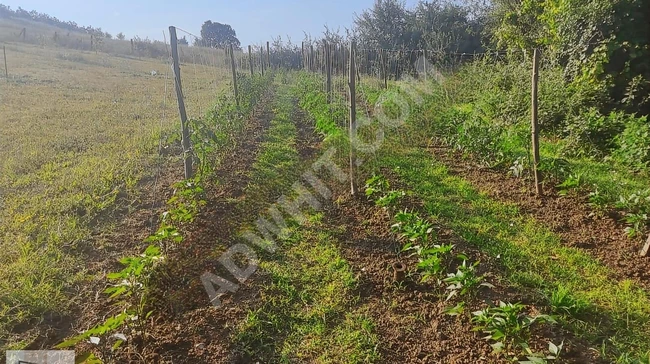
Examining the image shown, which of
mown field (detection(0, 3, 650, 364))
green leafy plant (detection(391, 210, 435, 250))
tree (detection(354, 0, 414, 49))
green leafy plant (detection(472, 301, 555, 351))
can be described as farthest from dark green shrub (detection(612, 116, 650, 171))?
tree (detection(354, 0, 414, 49))

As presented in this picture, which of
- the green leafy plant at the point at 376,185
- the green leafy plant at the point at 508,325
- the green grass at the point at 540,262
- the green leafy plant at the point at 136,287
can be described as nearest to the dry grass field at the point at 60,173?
the green leafy plant at the point at 136,287

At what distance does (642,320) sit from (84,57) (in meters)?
26.5

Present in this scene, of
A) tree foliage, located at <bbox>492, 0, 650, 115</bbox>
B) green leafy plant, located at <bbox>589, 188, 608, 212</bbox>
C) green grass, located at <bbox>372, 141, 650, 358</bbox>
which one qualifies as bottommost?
green grass, located at <bbox>372, 141, 650, 358</bbox>

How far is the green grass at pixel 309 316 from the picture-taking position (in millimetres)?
2439

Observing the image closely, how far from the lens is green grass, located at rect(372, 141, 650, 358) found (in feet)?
8.21

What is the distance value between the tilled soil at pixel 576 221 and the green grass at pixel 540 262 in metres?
0.12

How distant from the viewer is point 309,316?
9.04 ft

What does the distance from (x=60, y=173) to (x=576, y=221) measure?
613 centimetres

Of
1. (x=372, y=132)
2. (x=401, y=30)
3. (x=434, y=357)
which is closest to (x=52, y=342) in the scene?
(x=434, y=357)

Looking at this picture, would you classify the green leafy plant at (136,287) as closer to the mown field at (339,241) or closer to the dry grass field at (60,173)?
the mown field at (339,241)

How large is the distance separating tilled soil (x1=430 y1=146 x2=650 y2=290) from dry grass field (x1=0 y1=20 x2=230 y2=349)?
13.2ft

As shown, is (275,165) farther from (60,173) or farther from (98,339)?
(98,339)

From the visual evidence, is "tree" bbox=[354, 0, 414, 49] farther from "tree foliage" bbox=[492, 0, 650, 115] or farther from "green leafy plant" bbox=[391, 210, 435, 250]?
"green leafy plant" bbox=[391, 210, 435, 250]

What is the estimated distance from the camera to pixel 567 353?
2.25 metres
